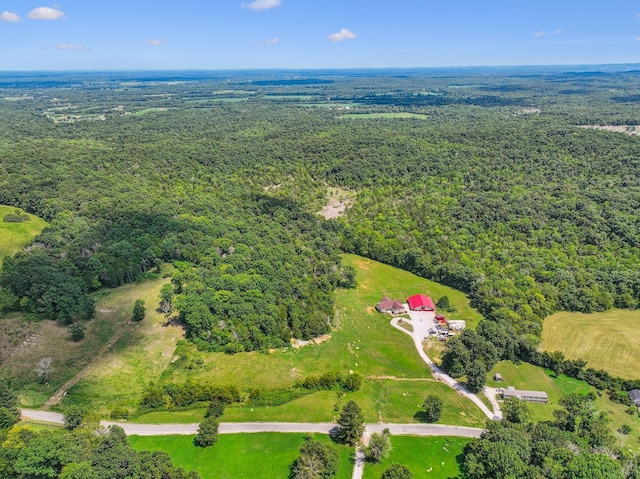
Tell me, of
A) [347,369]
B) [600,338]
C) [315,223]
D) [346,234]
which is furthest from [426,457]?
[315,223]

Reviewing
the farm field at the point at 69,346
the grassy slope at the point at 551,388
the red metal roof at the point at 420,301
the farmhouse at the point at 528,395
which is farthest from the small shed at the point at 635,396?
the farm field at the point at 69,346

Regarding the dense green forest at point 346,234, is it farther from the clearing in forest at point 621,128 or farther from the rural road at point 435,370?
the clearing in forest at point 621,128

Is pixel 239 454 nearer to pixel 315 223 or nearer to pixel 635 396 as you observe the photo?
pixel 635 396

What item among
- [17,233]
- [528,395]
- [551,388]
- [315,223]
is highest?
[315,223]

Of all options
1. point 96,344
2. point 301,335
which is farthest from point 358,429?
point 96,344

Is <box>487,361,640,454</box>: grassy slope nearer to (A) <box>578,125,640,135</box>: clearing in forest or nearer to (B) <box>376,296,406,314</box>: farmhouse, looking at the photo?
(B) <box>376,296,406,314</box>: farmhouse

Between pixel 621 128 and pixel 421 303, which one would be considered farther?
pixel 621 128
